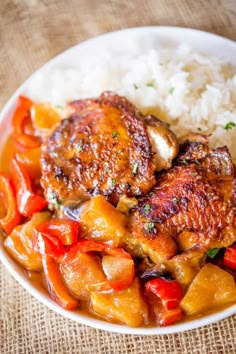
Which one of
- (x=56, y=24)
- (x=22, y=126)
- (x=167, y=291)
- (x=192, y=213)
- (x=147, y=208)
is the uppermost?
(x=56, y=24)

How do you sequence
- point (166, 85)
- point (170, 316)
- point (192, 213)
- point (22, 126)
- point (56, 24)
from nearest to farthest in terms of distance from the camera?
point (170, 316) < point (192, 213) < point (166, 85) < point (22, 126) < point (56, 24)

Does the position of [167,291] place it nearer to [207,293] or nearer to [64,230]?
[207,293]

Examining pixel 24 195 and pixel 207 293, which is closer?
pixel 207 293

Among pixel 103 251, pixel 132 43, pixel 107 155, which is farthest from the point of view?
pixel 132 43

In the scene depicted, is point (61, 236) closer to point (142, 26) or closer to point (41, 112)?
point (41, 112)

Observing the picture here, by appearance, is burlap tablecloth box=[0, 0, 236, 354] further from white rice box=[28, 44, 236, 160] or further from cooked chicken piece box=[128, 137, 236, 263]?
cooked chicken piece box=[128, 137, 236, 263]

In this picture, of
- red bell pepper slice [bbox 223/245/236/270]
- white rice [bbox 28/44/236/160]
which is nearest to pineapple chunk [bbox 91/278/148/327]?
red bell pepper slice [bbox 223/245/236/270]

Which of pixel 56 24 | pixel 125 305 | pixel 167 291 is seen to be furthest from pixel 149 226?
pixel 56 24

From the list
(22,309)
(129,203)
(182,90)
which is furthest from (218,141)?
(22,309)

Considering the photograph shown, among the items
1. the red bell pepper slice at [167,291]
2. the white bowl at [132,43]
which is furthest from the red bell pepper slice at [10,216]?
the red bell pepper slice at [167,291]
